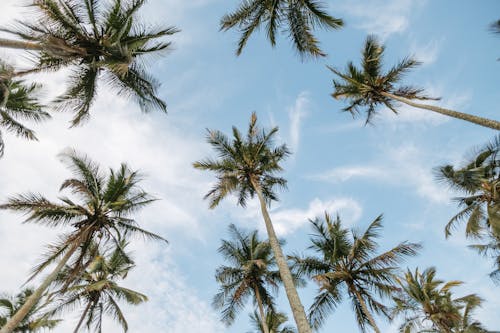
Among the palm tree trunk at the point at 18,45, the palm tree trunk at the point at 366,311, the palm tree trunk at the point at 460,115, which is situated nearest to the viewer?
the palm tree trunk at the point at 18,45

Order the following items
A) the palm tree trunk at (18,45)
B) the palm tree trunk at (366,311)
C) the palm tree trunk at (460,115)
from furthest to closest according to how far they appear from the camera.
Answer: the palm tree trunk at (366,311) → the palm tree trunk at (460,115) → the palm tree trunk at (18,45)

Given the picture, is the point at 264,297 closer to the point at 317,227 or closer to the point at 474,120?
the point at 317,227

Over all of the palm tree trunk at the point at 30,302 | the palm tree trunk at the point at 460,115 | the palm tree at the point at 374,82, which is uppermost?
the palm tree at the point at 374,82

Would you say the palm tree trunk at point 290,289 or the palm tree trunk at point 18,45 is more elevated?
the palm tree trunk at point 18,45

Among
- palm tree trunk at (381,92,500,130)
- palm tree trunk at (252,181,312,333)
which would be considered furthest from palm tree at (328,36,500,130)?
palm tree trunk at (252,181,312,333)

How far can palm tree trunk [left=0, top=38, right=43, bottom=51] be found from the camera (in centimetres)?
740

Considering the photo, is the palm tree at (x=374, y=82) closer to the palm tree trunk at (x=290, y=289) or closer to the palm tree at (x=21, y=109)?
the palm tree trunk at (x=290, y=289)

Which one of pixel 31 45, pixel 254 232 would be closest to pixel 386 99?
pixel 254 232

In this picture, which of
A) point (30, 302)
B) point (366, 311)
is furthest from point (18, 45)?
point (366, 311)

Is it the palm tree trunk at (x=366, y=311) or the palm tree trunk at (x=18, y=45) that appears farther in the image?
the palm tree trunk at (x=366, y=311)

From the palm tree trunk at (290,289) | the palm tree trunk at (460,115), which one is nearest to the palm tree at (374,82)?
the palm tree trunk at (460,115)

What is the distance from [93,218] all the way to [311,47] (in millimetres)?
11117

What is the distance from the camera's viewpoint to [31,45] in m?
7.78

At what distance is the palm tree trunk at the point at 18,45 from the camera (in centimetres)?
740
